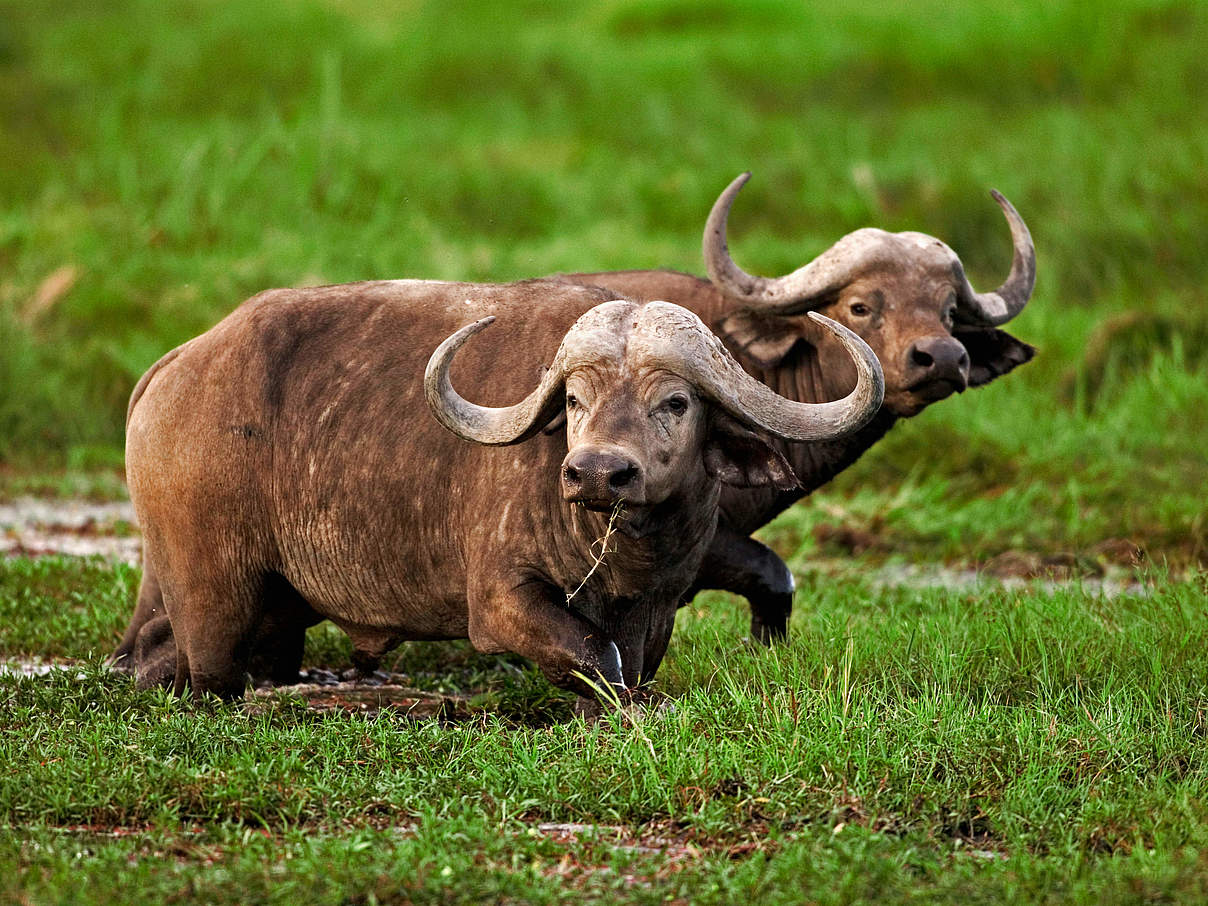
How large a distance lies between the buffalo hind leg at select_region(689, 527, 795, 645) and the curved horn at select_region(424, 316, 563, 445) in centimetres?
143

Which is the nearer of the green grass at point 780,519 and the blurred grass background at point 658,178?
the green grass at point 780,519

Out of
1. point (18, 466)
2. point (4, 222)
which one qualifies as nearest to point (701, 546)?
point (18, 466)

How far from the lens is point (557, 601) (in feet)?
17.7

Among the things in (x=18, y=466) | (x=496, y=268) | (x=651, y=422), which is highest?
(x=651, y=422)

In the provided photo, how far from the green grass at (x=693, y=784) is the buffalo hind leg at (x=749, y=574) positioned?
40 centimetres

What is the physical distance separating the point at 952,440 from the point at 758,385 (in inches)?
208

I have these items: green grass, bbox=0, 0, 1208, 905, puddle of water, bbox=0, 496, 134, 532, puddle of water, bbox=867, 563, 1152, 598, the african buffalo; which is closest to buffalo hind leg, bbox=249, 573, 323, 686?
the african buffalo

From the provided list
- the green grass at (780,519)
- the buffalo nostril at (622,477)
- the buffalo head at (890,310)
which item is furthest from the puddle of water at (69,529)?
the buffalo nostril at (622,477)

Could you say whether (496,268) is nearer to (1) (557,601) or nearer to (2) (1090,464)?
(2) (1090,464)

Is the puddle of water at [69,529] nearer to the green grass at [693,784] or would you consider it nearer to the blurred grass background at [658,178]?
the blurred grass background at [658,178]

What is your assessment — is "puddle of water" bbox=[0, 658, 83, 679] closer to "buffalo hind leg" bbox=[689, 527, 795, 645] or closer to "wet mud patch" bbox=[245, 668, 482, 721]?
"wet mud patch" bbox=[245, 668, 482, 721]

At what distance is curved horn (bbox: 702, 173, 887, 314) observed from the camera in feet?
22.2

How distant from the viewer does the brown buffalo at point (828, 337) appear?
653 cm

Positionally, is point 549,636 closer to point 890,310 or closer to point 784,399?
point 784,399
